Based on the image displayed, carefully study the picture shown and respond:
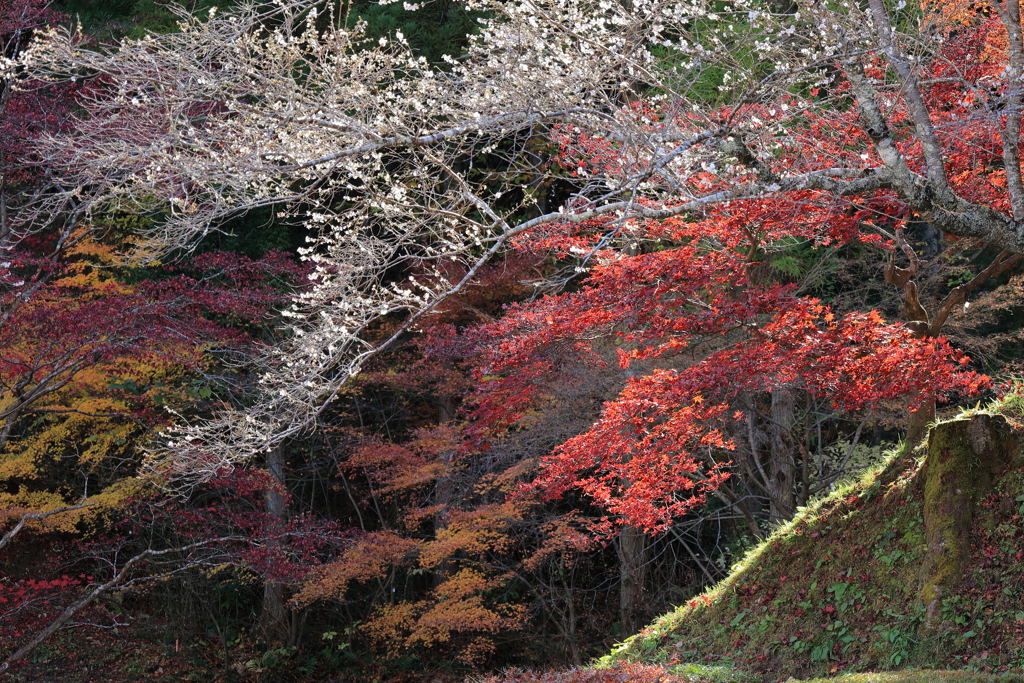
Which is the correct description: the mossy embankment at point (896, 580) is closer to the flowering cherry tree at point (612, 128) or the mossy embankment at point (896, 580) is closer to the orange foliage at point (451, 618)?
the flowering cherry tree at point (612, 128)

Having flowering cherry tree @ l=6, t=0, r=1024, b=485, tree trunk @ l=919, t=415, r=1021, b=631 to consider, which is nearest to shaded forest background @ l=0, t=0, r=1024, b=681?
flowering cherry tree @ l=6, t=0, r=1024, b=485

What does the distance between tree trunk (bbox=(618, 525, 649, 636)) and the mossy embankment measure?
3374mm

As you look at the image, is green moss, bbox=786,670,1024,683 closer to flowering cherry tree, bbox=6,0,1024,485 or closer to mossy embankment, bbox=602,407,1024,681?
mossy embankment, bbox=602,407,1024,681

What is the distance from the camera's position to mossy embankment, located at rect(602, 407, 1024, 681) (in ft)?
17.4

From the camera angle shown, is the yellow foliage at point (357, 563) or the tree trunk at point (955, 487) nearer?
the tree trunk at point (955, 487)

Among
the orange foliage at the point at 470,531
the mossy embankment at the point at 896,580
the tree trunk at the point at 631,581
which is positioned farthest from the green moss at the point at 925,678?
the tree trunk at the point at 631,581

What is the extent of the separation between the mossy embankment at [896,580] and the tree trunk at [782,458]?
2.21 metres

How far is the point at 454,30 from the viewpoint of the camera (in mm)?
11617

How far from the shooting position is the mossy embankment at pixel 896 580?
5293 mm

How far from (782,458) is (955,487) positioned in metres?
3.85

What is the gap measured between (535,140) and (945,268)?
5.08 meters

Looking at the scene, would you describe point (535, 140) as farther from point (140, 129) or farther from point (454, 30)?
point (140, 129)

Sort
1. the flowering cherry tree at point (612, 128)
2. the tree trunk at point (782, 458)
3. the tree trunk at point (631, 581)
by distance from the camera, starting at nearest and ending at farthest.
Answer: the flowering cherry tree at point (612, 128) → the tree trunk at point (782, 458) → the tree trunk at point (631, 581)

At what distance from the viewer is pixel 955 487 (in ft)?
18.8
